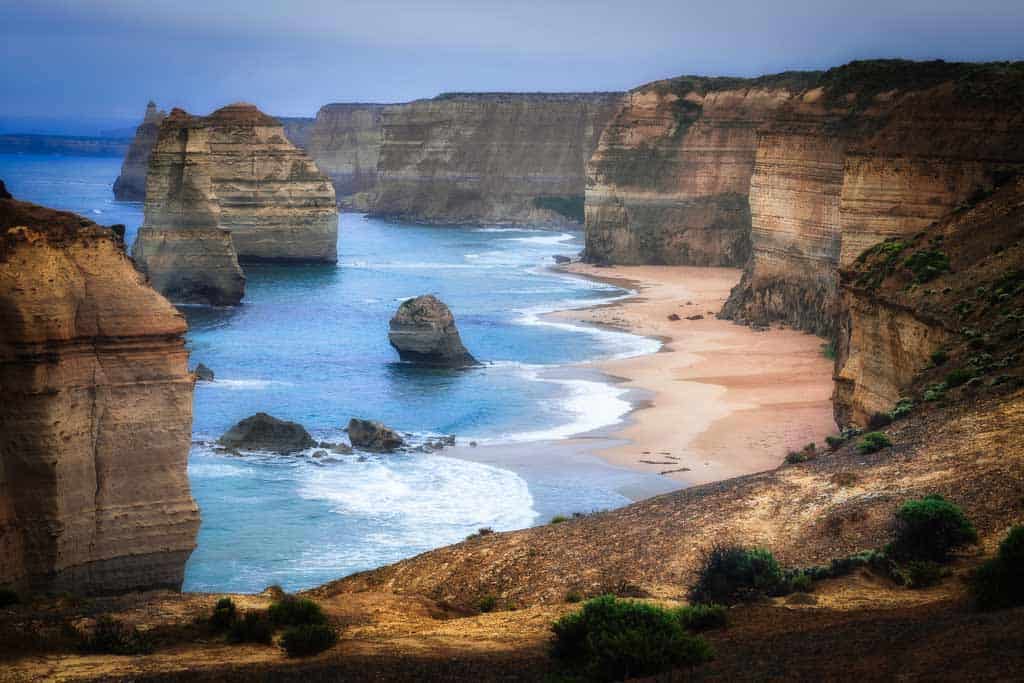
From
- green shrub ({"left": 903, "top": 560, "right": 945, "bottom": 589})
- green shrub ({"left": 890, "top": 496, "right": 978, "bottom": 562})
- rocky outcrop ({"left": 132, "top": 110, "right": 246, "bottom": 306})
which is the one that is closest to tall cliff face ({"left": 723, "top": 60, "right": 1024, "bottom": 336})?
green shrub ({"left": 890, "top": 496, "right": 978, "bottom": 562})

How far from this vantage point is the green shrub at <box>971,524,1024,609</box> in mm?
13828

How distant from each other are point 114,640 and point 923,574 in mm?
9634

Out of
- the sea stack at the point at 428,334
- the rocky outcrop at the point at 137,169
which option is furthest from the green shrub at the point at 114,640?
the rocky outcrop at the point at 137,169

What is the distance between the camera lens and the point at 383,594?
19.0 meters

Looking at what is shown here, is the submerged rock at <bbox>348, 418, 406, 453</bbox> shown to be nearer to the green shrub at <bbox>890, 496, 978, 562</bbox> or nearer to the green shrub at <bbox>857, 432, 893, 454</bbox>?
the green shrub at <bbox>857, 432, 893, 454</bbox>

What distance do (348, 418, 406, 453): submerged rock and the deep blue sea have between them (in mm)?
772

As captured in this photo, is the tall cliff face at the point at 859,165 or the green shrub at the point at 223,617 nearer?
the green shrub at the point at 223,617

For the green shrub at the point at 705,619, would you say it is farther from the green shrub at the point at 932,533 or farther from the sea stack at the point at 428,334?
the sea stack at the point at 428,334

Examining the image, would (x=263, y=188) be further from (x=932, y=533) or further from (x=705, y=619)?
(x=705, y=619)

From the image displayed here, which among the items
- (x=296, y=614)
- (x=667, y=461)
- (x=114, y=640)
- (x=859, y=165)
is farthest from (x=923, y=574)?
(x=859, y=165)

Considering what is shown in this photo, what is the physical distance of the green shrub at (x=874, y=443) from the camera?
2248 cm

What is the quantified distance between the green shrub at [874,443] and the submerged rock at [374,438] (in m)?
16.6

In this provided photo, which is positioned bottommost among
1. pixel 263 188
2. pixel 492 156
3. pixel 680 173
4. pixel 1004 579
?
pixel 1004 579

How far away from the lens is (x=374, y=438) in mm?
36875
